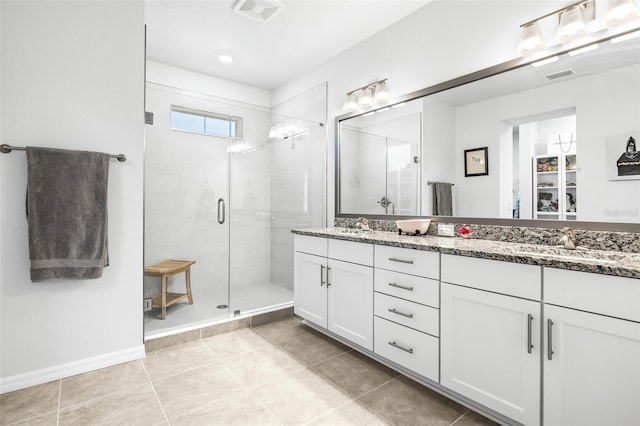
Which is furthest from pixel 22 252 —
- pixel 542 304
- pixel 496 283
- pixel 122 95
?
pixel 542 304

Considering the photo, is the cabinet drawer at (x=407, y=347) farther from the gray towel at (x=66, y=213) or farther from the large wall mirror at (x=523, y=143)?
the gray towel at (x=66, y=213)

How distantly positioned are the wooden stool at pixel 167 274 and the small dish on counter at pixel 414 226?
204cm

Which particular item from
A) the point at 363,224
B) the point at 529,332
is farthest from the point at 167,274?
the point at 529,332

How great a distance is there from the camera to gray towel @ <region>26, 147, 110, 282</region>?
1869 millimetres

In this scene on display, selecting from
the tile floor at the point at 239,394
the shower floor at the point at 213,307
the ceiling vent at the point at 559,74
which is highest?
the ceiling vent at the point at 559,74

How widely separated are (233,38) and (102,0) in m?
1.05

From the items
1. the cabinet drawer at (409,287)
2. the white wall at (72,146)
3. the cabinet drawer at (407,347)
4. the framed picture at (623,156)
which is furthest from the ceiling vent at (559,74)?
the white wall at (72,146)

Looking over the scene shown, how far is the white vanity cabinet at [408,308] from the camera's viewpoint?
1.72m

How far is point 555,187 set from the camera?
1.76m

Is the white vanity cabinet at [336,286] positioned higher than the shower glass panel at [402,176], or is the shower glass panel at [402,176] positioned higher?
the shower glass panel at [402,176]

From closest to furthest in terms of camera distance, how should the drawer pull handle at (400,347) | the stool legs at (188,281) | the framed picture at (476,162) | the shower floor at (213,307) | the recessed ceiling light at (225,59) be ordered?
the drawer pull handle at (400,347) < the framed picture at (476,162) < the shower floor at (213,307) < the stool legs at (188,281) < the recessed ceiling light at (225,59)

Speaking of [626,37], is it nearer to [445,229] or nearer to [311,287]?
[445,229]

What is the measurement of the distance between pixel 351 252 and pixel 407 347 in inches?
27.4

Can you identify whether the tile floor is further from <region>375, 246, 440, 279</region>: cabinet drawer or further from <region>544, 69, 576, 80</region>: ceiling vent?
<region>544, 69, 576, 80</region>: ceiling vent
